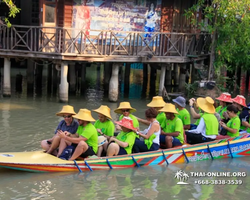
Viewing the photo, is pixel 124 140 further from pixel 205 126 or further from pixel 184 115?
pixel 205 126

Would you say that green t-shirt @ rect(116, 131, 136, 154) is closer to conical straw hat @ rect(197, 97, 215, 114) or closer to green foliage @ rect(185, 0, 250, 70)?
conical straw hat @ rect(197, 97, 215, 114)

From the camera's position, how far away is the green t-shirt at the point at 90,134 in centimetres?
902

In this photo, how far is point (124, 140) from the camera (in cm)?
939

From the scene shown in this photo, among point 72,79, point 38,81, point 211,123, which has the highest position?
point 211,123

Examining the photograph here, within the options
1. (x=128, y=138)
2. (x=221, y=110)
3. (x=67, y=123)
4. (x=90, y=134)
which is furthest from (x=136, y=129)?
(x=221, y=110)

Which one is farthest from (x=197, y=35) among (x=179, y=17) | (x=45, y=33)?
(x=45, y=33)

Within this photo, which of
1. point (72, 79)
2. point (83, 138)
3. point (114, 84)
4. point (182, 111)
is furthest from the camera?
point (72, 79)

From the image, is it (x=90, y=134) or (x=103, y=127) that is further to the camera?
(x=103, y=127)

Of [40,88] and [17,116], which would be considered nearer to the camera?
[17,116]

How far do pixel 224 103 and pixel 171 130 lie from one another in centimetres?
184

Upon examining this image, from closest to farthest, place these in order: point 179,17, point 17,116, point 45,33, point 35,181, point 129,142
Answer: point 35,181, point 129,142, point 17,116, point 45,33, point 179,17

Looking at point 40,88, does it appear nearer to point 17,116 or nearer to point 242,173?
point 17,116

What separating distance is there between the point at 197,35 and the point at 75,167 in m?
13.5

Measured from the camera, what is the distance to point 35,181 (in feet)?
28.6
